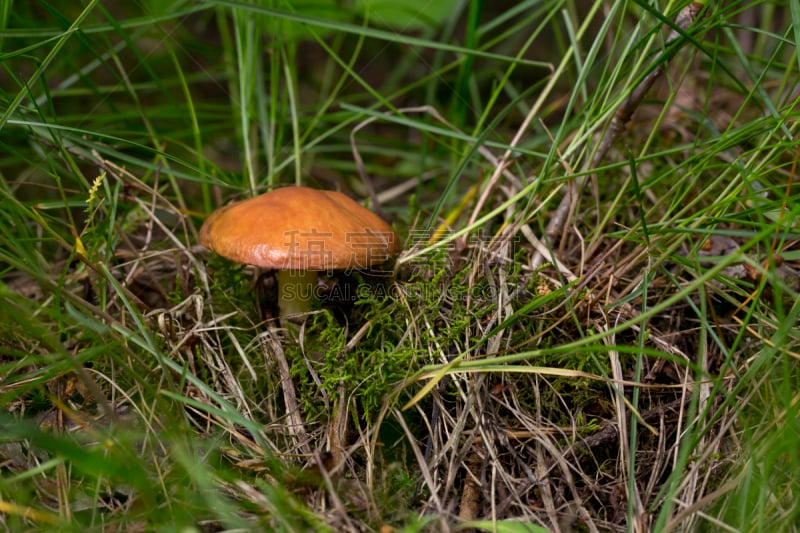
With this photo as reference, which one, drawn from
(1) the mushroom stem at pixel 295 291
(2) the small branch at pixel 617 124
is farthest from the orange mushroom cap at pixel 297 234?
(2) the small branch at pixel 617 124

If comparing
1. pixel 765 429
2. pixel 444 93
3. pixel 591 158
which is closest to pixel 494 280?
pixel 591 158

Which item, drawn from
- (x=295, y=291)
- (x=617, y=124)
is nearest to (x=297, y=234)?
(x=295, y=291)

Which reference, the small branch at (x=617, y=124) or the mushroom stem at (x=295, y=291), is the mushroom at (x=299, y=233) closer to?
the mushroom stem at (x=295, y=291)

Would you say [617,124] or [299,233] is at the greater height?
[617,124]

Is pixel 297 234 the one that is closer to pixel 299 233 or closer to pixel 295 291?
pixel 299 233

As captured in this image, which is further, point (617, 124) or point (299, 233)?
point (617, 124)

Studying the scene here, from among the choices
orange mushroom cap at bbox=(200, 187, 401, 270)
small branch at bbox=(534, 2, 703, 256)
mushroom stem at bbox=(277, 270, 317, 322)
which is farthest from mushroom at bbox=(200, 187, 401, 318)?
small branch at bbox=(534, 2, 703, 256)

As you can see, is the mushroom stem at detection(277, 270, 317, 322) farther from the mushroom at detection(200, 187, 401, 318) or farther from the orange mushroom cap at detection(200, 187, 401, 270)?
the orange mushroom cap at detection(200, 187, 401, 270)
